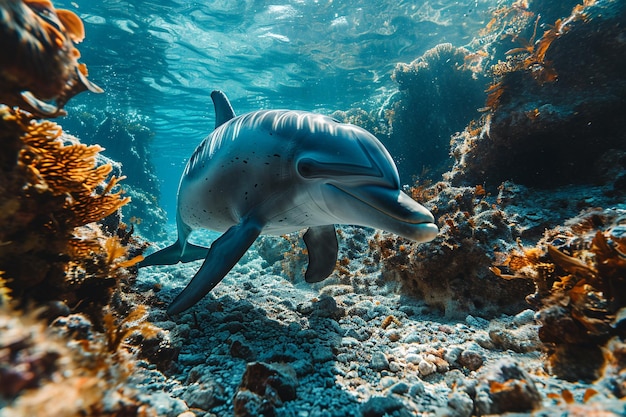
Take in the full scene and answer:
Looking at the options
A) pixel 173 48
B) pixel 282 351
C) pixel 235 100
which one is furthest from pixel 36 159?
pixel 235 100

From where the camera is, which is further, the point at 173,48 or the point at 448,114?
the point at 173,48

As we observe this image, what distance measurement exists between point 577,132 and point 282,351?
293 inches

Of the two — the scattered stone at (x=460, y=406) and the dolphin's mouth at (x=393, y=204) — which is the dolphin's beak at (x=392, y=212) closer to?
the dolphin's mouth at (x=393, y=204)

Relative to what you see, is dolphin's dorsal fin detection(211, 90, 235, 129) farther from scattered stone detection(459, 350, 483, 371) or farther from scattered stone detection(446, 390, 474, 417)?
scattered stone detection(446, 390, 474, 417)

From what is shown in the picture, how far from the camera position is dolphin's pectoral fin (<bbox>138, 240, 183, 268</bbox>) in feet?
18.6

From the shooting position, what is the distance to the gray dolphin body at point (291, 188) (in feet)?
8.23

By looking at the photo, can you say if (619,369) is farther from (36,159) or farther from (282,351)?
(36,159)

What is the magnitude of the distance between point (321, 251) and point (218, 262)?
7.11 ft

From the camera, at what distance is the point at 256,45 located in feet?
67.3

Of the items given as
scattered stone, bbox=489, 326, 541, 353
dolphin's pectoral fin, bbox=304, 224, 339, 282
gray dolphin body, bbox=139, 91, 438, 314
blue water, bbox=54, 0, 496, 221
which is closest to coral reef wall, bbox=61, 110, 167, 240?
blue water, bbox=54, 0, 496, 221

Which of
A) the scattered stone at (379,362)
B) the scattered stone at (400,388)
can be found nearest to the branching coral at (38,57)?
the scattered stone at (400,388)

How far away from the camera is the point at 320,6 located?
1738cm

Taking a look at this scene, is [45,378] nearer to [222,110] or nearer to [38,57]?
[38,57]

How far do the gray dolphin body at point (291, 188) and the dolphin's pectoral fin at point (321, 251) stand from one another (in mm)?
16
